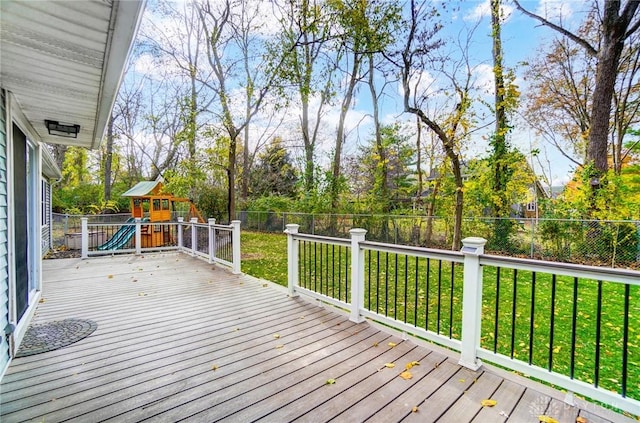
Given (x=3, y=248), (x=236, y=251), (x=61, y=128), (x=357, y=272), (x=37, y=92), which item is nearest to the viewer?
(x=3, y=248)

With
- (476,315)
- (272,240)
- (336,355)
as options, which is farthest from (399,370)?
(272,240)

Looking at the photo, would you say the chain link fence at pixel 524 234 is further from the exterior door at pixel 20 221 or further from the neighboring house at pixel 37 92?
the exterior door at pixel 20 221

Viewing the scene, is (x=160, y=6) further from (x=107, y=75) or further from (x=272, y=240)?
(x=107, y=75)

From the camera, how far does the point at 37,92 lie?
274 cm

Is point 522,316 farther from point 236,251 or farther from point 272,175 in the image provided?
point 272,175

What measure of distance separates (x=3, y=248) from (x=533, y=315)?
426cm

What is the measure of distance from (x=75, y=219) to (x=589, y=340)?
1444cm

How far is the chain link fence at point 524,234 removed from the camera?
6879 mm

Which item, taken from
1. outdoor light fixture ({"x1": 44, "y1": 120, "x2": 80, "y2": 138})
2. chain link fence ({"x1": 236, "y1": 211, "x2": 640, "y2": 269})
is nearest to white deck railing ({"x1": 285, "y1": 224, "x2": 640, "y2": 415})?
chain link fence ({"x1": 236, "y1": 211, "x2": 640, "y2": 269})

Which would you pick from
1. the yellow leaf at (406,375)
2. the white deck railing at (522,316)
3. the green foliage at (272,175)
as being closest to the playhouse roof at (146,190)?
the green foliage at (272,175)

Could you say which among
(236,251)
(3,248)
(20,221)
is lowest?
(236,251)

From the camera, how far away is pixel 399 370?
2.45m

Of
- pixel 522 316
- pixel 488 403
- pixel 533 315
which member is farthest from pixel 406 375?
pixel 522 316

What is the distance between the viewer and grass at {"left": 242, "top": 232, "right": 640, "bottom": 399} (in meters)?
2.55
